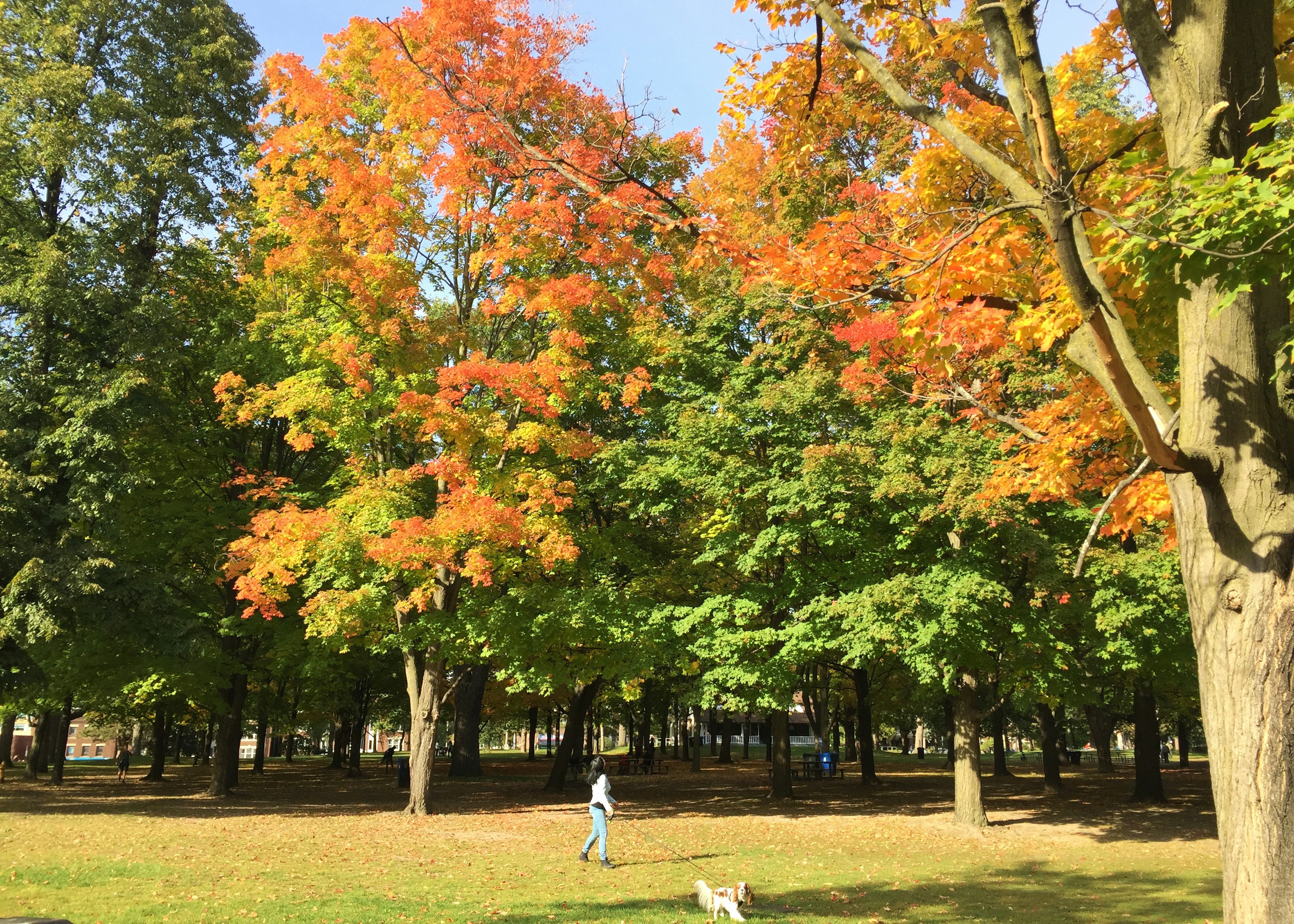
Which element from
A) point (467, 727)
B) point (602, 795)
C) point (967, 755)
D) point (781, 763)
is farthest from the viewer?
point (467, 727)

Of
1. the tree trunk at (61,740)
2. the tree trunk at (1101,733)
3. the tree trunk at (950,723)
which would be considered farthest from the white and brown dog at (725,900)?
the tree trunk at (1101,733)

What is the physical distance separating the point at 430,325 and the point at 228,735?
1400 cm

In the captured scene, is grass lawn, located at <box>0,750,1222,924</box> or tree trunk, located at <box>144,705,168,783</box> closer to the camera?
grass lawn, located at <box>0,750,1222,924</box>

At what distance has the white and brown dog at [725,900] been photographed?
8.41 metres

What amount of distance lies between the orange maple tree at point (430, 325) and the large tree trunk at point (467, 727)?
46.0 feet

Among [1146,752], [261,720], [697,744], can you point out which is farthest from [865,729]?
[261,720]

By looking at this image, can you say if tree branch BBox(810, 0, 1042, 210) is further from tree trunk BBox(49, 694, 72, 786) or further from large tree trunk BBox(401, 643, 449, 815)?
tree trunk BBox(49, 694, 72, 786)

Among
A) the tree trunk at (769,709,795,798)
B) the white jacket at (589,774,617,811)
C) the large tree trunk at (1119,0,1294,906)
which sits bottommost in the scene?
the tree trunk at (769,709,795,798)

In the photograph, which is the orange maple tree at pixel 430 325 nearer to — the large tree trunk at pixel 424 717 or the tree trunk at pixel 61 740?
the large tree trunk at pixel 424 717

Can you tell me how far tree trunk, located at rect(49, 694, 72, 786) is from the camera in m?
28.8

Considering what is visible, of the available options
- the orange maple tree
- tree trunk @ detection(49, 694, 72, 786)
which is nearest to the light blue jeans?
the orange maple tree

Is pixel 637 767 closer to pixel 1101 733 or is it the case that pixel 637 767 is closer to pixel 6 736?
pixel 1101 733

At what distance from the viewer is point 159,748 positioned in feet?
102

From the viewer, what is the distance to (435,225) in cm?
1955
